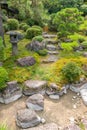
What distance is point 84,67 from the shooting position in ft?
27.7

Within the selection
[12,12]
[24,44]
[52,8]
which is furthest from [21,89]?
[52,8]

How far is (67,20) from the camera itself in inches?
446

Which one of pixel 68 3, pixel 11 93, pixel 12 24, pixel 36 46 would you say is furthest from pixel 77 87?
pixel 68 3

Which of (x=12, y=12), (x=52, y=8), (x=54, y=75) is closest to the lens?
Result: (x=54, y=75)

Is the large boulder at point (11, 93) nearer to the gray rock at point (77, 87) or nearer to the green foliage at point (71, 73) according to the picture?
the green foliage at point (71, 73)

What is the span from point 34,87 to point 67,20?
5.33 metres

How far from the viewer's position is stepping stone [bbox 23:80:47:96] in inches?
286

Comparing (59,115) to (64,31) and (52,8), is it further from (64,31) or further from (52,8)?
(52,8)

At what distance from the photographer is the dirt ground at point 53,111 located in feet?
20.9

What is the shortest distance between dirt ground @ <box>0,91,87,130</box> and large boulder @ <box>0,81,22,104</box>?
0.15 m

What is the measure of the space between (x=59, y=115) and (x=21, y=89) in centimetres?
164

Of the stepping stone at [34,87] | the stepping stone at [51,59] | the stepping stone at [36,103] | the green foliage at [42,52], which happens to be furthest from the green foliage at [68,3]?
the stepping stone at [36,103]

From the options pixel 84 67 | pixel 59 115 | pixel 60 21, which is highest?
pixel 60 21

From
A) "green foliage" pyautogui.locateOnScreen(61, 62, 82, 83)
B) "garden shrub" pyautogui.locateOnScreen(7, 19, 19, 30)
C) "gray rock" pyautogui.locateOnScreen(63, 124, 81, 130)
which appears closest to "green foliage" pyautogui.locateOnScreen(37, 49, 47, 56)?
"green foliage" pyautogui.locateOnScreen(61, 62, 82, 83)
